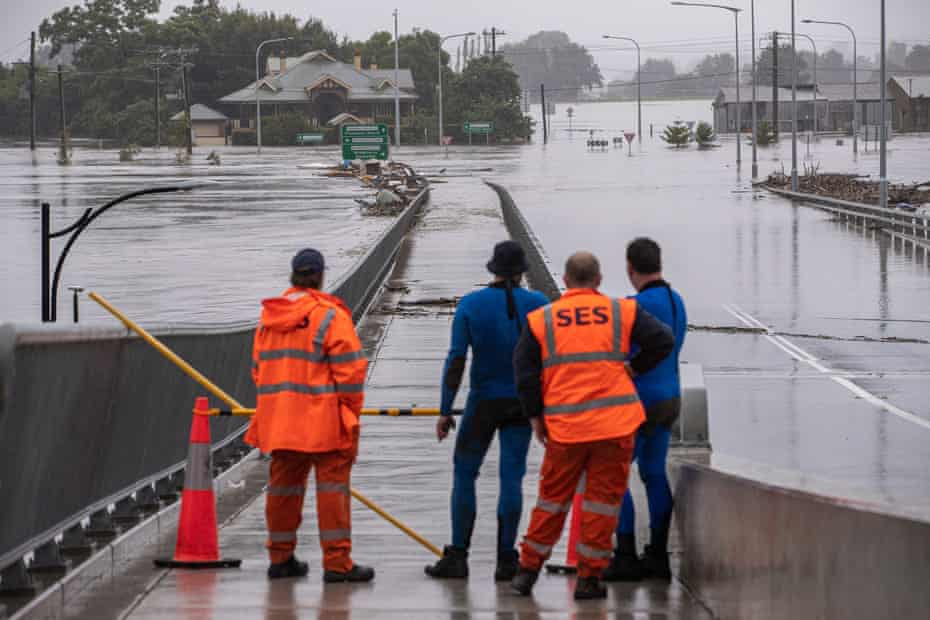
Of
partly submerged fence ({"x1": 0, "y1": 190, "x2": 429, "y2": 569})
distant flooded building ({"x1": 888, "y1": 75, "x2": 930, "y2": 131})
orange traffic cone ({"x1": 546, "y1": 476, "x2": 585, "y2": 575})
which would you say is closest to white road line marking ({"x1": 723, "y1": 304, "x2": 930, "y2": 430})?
partly submerged fence ({"x1": 0, "y1": 190, "x2": 429, "y2": 569})

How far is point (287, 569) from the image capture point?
827cm

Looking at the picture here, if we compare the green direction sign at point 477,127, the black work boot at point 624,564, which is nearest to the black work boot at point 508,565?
the black work boot at point 624,564

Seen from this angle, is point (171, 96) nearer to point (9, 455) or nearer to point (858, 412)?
point (858, 412)

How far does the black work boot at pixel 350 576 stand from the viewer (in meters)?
8.22

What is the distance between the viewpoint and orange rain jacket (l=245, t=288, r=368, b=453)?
7.94 metres

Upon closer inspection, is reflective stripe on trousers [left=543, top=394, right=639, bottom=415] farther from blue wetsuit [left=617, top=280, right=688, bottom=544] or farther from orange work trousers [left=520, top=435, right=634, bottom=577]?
blue wetsuit [left=617, top=280, right=688, bottom=544]

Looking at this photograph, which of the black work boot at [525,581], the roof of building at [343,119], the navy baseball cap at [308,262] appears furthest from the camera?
the roof of building at [343,119]

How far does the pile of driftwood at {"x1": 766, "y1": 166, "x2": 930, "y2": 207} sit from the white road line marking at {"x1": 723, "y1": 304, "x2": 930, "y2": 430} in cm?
3282

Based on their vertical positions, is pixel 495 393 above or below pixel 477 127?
below

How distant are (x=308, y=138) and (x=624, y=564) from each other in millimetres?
146696

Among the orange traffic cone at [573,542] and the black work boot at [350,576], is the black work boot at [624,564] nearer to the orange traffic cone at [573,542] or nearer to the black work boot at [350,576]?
the orange traffic cone at [573,542]

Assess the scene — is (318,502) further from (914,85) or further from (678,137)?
(914,85)

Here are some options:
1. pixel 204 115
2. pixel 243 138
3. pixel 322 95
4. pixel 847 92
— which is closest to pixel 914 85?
pixel 847 92

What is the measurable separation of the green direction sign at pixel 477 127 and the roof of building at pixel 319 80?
22.1 ft
